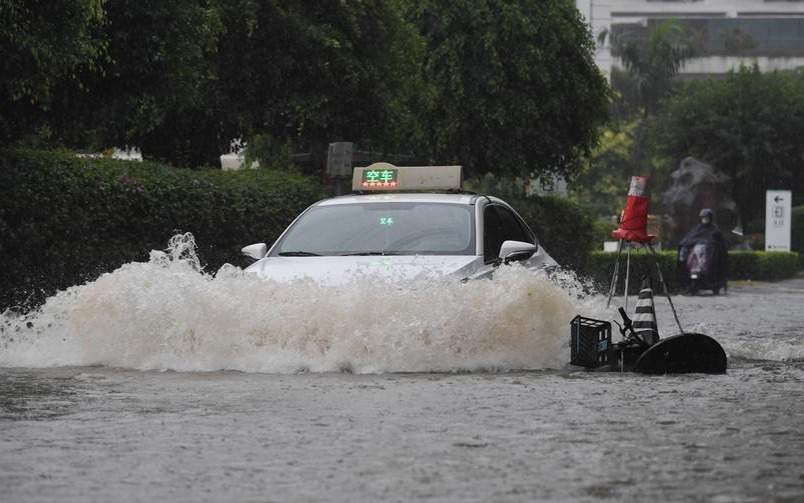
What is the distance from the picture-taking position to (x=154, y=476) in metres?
7.38

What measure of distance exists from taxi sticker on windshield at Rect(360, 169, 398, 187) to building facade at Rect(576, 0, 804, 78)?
369 ft

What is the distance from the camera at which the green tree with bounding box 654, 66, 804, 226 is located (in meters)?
79.6

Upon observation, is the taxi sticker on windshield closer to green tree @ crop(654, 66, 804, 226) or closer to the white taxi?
the white taxi

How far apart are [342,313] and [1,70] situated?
7.39m

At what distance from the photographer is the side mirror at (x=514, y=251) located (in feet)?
45.5

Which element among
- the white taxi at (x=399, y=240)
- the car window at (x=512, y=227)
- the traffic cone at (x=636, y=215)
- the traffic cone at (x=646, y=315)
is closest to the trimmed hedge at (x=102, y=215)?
the white taxi at (x=399, y=240)

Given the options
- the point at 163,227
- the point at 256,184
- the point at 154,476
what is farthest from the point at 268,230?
the point at 154,476

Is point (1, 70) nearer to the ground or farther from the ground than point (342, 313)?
farther from the ground

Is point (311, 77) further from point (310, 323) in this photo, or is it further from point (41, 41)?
point (310, 323)

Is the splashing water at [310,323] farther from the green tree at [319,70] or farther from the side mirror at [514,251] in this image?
the green tree at [319,70]

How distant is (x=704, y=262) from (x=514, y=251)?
24421 millimetres

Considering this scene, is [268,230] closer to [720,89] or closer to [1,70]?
[1,70]

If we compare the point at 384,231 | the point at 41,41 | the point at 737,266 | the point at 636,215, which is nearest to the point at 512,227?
the point at 636,215

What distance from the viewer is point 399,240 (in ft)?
46.5
